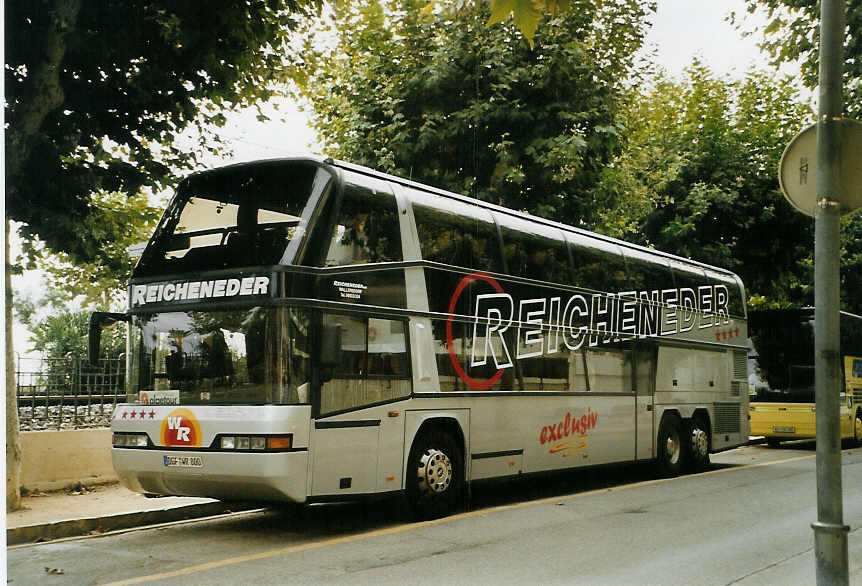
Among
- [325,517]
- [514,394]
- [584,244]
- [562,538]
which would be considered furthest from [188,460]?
[584,244]

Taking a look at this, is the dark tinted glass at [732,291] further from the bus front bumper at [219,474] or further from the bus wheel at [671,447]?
the bus front bumper at [219,474]

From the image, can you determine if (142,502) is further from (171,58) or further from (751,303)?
(751,303)

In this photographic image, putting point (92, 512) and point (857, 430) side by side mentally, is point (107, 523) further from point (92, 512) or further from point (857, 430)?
point (857, 430)

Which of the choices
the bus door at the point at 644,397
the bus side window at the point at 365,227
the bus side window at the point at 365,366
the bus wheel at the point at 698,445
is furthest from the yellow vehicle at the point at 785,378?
the bus side window at the point at 365,227

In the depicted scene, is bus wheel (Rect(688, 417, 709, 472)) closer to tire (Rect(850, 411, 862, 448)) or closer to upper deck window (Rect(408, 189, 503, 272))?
upper deck window (Rect(408, 189, 503, 272))

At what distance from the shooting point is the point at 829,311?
5414 millimetres

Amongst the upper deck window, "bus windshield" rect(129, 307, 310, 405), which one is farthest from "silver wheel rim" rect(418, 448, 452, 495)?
the upper deck window

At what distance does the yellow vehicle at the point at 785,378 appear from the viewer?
2223 centimetres

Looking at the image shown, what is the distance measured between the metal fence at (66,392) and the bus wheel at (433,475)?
451cm

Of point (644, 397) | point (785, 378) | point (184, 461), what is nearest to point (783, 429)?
point (785, 378)

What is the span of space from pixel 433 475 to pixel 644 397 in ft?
18.7

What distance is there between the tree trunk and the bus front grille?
11.8m

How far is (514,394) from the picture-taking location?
11984 mm

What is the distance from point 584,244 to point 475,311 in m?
3.25
